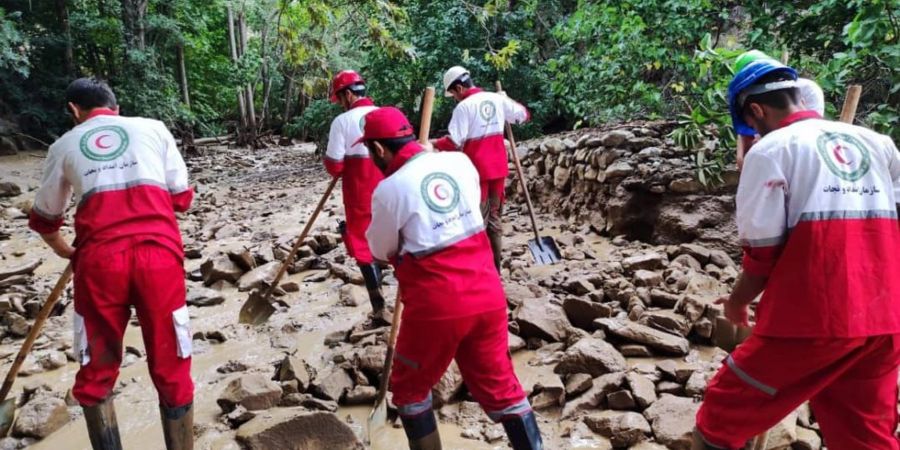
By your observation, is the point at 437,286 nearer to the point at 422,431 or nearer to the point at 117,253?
the point at 422,431

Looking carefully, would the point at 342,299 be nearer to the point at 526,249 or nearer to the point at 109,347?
the point at 526,249

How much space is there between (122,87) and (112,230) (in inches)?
525

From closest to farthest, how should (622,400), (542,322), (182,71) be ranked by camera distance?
(622,400)
(542,322)
(182,71)

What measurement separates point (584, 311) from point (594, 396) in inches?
40.1

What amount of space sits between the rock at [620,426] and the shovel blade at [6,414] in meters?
3.15

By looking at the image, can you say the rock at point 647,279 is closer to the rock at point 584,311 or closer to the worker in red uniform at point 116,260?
the rock at point 584,311

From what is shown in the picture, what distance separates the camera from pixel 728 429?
190 cm

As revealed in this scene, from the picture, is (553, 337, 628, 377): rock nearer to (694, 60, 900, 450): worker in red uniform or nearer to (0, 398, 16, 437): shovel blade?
(694, 60, 900, 450): worker in red uniform

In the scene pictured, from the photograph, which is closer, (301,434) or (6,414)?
(301,434)

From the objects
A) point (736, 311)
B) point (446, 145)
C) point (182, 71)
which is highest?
point (182, 71)

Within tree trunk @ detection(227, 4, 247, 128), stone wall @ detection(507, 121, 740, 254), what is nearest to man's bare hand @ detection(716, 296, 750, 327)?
stone wall @ detection(507, 121, 740, 254)

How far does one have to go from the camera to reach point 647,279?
4672 mm

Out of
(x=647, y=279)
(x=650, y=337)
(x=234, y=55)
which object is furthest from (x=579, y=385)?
(x=234, y=55)

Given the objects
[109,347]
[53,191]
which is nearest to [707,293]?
[109,347]
